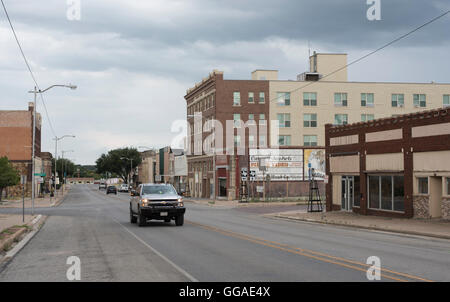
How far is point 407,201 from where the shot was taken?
2816 cm

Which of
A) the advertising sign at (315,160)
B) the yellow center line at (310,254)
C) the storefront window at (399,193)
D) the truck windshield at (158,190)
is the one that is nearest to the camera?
the yellow center line at (310,254)

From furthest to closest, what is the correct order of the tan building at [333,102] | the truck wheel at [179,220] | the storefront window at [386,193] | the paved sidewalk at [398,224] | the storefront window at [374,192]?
the tan building at [333,102] → the storefront window at [374,192] → the storefront window at [386,193] → the truck wheel at [179,220] → the paved sidewalk at [398,224]

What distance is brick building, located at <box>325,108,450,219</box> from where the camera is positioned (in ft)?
86.5

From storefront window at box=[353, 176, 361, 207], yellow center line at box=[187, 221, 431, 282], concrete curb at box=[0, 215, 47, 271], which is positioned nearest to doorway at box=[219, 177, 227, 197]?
storefront window at box=[353, 176, 361, 207]

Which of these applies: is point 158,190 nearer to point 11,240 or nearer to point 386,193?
point 11,240

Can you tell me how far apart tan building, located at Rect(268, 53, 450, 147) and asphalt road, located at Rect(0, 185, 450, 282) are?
1938 inches

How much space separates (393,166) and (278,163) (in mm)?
32241

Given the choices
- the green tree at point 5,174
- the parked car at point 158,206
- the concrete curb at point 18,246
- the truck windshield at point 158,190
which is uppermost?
the green tree at point 5,174

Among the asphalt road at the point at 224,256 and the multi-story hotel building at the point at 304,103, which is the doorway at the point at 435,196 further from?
the multi-story hotel building at the point at 304,103

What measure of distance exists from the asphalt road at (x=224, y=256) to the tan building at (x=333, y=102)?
49.2 m

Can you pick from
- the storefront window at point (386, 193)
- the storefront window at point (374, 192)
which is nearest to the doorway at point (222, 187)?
the storefront window at point (374, 192)

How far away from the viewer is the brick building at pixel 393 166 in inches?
1038

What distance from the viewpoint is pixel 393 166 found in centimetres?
2961
